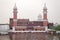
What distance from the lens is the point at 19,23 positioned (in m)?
16.1

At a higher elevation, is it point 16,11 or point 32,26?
point 16,11

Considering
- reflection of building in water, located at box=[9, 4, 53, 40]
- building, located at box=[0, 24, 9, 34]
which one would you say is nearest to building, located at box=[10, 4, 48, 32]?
reflection of building in water, located at box=[9, 4, 53, 40]

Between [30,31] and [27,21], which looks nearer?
[30,31]

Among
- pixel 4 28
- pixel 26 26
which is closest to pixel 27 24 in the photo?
pixel 26 26

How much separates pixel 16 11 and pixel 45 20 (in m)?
2.60

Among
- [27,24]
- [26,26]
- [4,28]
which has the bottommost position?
[4,28]

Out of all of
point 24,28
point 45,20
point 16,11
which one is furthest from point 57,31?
point 16,11

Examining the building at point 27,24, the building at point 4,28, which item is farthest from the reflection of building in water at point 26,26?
the building at point 4,28

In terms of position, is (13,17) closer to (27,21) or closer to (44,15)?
(27,21)

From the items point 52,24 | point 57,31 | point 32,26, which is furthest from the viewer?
point 52,24

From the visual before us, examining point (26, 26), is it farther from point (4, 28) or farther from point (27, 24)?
point (4, 28)

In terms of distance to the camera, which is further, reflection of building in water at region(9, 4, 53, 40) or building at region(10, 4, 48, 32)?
building at region(10, 4, 48, 32)

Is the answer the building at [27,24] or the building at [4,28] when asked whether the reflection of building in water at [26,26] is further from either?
the building at [4,28]

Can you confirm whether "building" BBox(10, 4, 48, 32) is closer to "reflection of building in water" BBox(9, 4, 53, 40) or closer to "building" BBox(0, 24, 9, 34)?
"reflection of building in water" BBox(9, 4, 53, 40)
